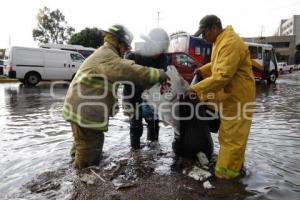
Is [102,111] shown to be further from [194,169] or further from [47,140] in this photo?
[47,140]

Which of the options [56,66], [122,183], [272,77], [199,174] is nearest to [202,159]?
[199,174]

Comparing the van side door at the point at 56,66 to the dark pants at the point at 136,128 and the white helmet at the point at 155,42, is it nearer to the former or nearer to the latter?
the dark pants at the point at 136,128

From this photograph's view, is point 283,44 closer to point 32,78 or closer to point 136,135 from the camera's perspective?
point 32,78

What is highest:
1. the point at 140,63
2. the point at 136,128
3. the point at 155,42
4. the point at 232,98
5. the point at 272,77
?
the point at 155,42

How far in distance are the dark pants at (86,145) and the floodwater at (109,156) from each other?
210mm

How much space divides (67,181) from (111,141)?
81.6 inches

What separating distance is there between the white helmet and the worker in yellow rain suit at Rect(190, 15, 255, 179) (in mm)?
838

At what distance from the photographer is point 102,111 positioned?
421 cm

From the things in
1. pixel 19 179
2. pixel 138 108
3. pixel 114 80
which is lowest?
pixel 19 179

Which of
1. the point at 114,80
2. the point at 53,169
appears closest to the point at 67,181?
the point at 53,169

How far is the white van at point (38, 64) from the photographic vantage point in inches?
744

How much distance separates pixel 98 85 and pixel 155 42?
135 centimetres

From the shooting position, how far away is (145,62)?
5.30 metres

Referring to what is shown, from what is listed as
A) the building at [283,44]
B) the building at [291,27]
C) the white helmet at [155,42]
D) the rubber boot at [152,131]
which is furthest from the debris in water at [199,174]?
the building at [291,27]
